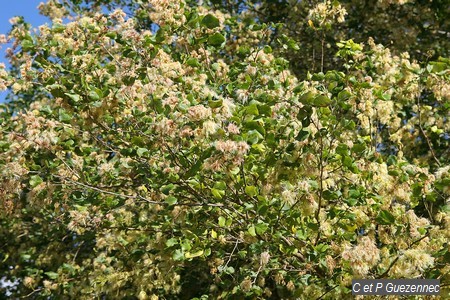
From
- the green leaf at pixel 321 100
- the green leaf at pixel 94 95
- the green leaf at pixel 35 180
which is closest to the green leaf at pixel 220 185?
the green leaf at pixel 321 100

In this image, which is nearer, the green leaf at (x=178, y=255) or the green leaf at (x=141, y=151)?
the green leaf at (x=178, y=255)

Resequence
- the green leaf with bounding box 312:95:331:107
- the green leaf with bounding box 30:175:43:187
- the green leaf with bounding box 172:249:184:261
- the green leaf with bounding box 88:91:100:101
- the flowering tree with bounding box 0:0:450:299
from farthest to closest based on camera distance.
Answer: the green leaf with bounding box 30:175:43:187
the green leaf with bounding box 88:91:100:101
the green leaf with bounding box 172:249:184:261
the flowering tree with bounding box 0:0:450:299
the green leaf with bounding box 312:95:331:107

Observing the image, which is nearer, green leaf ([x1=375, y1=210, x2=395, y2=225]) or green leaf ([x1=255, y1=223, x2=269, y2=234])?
green leaf ([x1=255, y1=223, x2=269, y2=234])

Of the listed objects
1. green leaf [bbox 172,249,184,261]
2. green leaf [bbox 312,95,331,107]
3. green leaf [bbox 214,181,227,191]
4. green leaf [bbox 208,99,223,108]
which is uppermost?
green leaf [bbox 208,99,223,108]

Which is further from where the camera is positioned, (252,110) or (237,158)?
(252,110)

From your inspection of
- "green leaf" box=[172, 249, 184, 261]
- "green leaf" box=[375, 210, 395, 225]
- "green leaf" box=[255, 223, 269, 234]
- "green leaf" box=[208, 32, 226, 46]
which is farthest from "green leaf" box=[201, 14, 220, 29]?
"green leaf" box=[375, 210, 395, 225]

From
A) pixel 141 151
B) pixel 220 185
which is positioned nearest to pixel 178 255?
pixel 220 185

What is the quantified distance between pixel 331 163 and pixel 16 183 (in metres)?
2.63

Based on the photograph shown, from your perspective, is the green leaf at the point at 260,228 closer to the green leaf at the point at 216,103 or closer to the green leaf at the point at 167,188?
the green leaf at the point at 167,188

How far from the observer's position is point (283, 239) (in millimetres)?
4273

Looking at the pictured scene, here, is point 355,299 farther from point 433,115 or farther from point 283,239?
point 433,115

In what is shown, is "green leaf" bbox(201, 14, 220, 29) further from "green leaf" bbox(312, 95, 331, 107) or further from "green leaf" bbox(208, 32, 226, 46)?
"green leaf" bbox(312, 95, 331, 107)

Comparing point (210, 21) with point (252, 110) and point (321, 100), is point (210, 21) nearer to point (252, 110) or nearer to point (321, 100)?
point (252, 110)

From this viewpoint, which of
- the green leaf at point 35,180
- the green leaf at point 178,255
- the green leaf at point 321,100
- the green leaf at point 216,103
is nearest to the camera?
the green leaf at point 321,100
